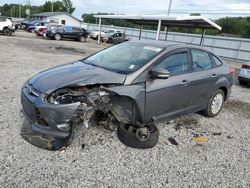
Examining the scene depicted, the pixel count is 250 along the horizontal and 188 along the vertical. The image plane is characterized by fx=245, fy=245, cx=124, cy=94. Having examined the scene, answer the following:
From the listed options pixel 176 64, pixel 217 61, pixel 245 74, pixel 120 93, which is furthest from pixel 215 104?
pixel 245 74

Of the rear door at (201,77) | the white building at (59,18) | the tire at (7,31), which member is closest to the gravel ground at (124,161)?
the rear door at (201,77)

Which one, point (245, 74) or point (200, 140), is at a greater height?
point (245, 74)

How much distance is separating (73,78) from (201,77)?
2.49 meters

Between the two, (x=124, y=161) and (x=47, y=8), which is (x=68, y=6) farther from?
(x=124, y=161)

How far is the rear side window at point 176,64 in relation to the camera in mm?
4074

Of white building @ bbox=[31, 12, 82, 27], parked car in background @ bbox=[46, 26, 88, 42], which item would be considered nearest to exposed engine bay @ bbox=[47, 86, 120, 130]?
parked car in background @ bbox=[46, 26, 88, 42]

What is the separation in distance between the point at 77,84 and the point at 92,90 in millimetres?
238

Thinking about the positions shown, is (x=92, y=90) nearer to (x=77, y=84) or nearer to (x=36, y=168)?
(x=77, y=84)

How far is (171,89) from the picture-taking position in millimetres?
4055

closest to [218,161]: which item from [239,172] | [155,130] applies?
[239,172]

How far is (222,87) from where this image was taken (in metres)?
5.41

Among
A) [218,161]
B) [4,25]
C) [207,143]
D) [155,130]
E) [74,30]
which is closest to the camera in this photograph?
[218,161]

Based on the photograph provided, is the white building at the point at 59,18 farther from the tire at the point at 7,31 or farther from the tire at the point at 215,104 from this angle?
the tire at the point at 215,104

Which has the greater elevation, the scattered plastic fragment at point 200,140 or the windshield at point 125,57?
the windshield at point 125,57
